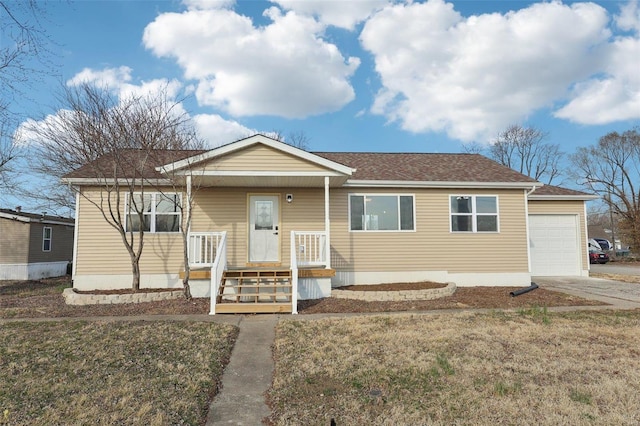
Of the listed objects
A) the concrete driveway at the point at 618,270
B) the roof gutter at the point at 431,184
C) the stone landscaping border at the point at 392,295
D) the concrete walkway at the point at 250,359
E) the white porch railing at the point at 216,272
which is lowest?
the concrete driveway at the point at 618,270

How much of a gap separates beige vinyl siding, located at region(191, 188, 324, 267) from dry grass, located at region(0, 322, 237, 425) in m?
3.97

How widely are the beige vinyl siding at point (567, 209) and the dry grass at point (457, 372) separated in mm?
7878

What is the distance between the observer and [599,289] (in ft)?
35.0

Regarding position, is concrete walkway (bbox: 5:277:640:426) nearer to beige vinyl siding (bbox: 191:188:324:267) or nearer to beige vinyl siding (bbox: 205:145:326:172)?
beige vinyl siding (bbox: 191:188:324:267)

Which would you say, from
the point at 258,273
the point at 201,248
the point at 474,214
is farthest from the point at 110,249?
the point at 474,214

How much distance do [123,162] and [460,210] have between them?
9418 mm

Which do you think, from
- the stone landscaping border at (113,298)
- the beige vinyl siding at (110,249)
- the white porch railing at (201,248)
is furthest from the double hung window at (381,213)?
the stone landscaping border at (113,298)

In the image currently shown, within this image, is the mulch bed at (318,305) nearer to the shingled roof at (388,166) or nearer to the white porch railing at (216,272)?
the white porch railing at (216,272)

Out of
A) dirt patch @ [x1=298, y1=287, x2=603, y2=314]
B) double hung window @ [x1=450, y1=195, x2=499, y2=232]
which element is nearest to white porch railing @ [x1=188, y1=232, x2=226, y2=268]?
dirt patch @ [x1=298, y1=287, x2=603, y2=314]

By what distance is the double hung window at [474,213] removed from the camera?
36.3 feet

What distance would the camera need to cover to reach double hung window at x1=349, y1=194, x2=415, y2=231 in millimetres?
10805

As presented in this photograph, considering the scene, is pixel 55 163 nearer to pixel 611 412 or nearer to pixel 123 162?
pixel 123 162

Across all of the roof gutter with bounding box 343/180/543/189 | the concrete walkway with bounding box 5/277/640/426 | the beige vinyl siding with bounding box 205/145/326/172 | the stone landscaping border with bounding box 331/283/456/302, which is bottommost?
the concrete walkway with bounding box 5/277/640/426

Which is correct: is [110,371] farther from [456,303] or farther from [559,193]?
[559,193]
